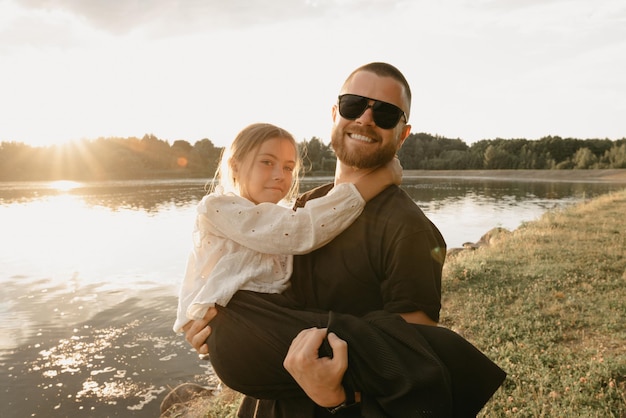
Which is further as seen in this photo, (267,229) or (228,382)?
(267,229)

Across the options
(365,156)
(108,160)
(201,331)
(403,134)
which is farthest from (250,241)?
(108,160)

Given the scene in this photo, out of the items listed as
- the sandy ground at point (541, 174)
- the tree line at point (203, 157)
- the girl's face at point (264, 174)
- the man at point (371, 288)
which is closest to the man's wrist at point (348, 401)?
the man at point (371, 288)

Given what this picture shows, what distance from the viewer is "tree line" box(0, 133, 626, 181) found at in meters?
82.8

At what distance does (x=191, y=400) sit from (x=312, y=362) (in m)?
6.12

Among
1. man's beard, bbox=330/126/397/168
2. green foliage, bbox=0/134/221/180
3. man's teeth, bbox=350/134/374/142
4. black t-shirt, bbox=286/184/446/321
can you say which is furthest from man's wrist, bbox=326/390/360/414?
green foliage, bbox=0/134/221/180

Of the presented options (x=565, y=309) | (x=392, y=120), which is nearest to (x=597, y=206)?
(x=565, y=309)

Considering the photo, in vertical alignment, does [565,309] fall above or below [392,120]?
below

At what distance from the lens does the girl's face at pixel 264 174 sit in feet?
9.66

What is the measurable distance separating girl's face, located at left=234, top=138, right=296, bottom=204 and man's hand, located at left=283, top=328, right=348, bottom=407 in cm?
127

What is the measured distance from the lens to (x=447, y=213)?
31172 millimetres

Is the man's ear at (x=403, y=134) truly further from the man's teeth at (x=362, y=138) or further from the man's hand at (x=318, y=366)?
the man's hand at (x=318, y=366)

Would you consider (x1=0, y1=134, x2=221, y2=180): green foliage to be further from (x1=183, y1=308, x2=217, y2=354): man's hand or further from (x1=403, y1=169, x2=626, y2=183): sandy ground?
(x1=183, y1=308, x2=217, y2=354): man's hand

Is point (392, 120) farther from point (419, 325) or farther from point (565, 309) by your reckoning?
point (565, 309)

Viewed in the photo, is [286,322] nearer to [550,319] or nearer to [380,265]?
[380,265]
